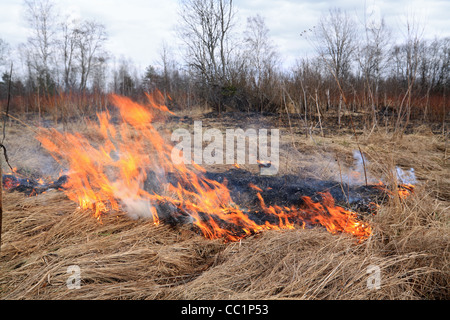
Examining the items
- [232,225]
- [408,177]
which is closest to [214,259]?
[232,225]

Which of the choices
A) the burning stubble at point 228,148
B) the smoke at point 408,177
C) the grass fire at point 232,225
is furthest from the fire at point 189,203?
the smoke at point 408,177

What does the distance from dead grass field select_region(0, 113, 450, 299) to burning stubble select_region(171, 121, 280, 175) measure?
2.08m

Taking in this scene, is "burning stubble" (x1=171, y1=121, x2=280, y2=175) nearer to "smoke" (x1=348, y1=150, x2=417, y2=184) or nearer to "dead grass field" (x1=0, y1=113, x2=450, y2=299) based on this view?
"smoke" (x1=348, y1=150, x2=417, y2=184)

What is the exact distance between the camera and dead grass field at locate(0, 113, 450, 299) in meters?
1.71

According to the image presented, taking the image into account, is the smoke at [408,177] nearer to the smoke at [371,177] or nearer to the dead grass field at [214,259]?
the smoke at [371,177]

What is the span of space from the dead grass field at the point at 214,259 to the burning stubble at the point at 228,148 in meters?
2.08

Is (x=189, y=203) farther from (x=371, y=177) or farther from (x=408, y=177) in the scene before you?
(x=408, y=177)

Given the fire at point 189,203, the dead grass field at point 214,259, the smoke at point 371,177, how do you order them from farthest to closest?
the smoke at point 371,177, the fire at point 189,203, the dead grass field at point 214,259

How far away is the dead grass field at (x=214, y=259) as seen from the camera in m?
1.71

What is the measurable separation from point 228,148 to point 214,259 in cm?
432

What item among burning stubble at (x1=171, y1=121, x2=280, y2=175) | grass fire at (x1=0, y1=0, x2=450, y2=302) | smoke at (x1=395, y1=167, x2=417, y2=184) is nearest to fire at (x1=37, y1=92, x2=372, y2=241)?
grass fire at (x1=0, y1=0, x2=450, y2=302)

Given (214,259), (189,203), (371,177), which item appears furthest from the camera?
(371,177)

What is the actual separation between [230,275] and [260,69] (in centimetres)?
1129

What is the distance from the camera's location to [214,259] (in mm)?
2217
